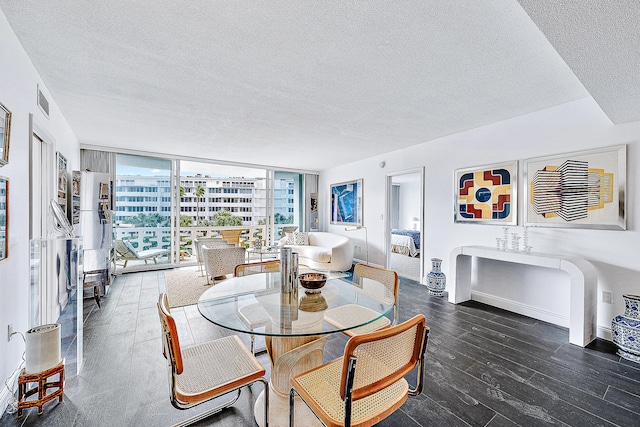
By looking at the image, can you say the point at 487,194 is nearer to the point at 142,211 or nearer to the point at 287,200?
the point at 287,200

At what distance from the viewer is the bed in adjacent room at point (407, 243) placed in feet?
21.9

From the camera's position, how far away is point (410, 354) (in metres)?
1.17

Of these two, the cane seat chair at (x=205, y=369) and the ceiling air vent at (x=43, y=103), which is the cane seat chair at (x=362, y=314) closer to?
the cane seat chair at (x=205, y=369)

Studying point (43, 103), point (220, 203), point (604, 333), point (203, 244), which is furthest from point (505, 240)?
point (220, 203)

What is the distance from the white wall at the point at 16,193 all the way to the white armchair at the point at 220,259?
2.36 meters

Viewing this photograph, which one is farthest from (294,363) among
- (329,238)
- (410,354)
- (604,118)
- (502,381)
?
(329,238)

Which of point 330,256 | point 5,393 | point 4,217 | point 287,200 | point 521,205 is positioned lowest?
point 5,393

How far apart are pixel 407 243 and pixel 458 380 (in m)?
4.98

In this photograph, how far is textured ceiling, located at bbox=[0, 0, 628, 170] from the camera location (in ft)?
5.05

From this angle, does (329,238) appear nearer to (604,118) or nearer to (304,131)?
(304,131)

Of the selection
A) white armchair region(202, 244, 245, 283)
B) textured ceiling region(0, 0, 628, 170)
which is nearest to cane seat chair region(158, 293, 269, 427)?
textured ceiling region(0, 0, 628, 170)

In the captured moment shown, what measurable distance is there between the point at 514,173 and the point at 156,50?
386 cm

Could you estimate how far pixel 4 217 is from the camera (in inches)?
64.6

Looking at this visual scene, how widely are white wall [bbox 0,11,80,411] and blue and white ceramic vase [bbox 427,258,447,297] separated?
4.22 meters
